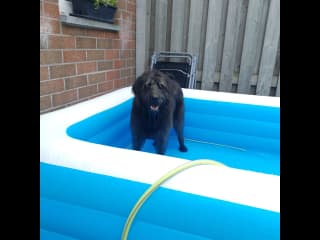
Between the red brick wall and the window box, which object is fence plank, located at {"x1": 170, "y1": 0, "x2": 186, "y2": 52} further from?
the window box

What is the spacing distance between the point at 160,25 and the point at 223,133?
1.84 m

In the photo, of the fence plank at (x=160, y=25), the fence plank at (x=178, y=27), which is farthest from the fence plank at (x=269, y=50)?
the fence plank at (x=160, y=25)

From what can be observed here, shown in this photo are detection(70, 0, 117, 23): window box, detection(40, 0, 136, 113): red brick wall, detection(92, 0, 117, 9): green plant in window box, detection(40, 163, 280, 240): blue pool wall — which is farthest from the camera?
detection(92, 0, 117, 9): green plant in window box

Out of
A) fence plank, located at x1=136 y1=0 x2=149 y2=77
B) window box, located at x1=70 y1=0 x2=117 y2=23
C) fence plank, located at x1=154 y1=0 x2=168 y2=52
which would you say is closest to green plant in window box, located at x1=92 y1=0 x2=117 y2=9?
window box, located at x1=70 y1=0 x2=117 y2=23

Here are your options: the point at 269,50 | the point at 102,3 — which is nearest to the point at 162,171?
the point at 102,3

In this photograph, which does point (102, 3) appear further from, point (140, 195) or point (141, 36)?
point (140, 195)

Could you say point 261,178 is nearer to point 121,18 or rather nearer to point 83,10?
point 83,10

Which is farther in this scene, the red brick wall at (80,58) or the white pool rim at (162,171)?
the red brick wall at (80,58)

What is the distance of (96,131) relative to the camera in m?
2.09

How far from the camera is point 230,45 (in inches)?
128

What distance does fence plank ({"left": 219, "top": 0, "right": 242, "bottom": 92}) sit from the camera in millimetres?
3131

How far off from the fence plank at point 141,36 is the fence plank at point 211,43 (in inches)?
34.8

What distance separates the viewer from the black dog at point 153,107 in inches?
77.4

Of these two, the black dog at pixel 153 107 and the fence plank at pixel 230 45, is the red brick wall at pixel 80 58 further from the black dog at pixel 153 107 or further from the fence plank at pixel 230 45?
the fence plank at pixel 230 45
